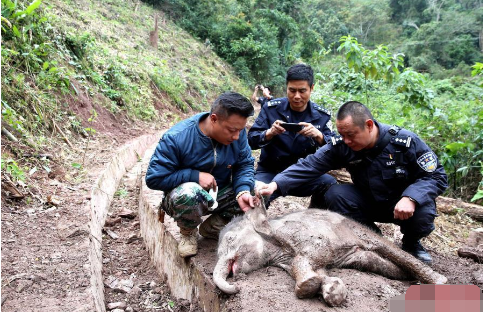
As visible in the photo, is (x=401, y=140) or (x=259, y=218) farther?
(x=401, y=140)

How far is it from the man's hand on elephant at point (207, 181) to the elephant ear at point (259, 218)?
354 millimetres

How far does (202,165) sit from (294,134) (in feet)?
4.70

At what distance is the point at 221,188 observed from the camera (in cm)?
330

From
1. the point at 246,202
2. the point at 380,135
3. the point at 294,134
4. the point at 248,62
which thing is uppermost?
the point at 380,135

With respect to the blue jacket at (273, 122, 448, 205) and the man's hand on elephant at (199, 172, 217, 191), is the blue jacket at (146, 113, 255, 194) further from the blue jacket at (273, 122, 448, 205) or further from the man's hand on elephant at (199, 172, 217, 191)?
the blue jacket at (273, 122, 448, 205)

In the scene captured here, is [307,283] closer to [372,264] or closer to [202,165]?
[372,264]

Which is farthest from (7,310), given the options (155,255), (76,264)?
(155,255)

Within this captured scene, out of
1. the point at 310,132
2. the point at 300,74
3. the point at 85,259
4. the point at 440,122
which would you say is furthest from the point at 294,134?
the point at 440,122

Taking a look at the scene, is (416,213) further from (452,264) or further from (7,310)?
(7,310)

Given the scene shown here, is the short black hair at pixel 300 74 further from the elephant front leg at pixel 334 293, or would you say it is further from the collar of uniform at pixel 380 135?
the elephant front leg at pixel 334 293

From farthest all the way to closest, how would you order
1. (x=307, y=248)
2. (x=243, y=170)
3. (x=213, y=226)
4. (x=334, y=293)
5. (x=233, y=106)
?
(x=213, y=226), (x=243, y=170), (x=233, y=106), (x=307, y=248), (x=334, y=293)

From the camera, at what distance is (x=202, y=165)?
3.04m

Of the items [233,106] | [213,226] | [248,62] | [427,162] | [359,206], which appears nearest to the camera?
[233,106]

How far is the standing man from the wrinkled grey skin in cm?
97
